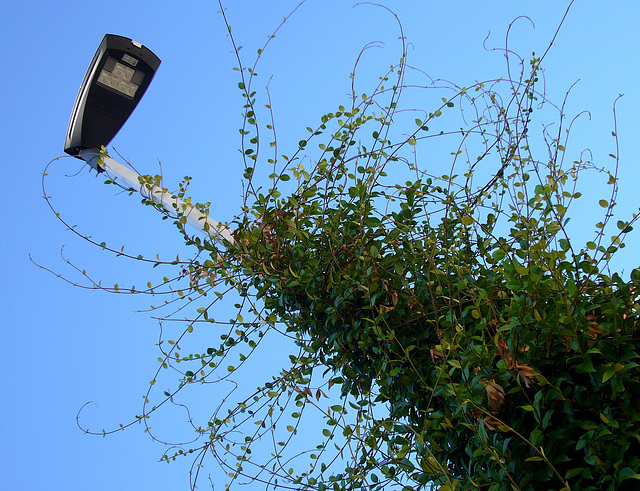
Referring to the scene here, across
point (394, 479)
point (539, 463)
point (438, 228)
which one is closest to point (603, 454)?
point (539, 463)

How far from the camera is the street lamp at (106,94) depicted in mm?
1725

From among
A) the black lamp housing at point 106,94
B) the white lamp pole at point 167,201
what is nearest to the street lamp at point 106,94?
the black lamp housing at point 106,94

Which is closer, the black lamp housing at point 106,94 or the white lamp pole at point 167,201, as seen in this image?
the white lamp pole at point 167,201

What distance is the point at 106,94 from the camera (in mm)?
1767

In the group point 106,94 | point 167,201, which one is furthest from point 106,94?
point 167,201

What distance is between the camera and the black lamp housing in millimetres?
1724

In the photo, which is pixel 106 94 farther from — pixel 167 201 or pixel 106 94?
pixel 167 201

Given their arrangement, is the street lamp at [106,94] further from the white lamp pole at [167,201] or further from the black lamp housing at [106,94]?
the white lamp pole at [167,201]

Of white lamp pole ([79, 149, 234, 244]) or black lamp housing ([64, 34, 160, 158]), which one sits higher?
black lamp housing ([64, 34, 160, 158])

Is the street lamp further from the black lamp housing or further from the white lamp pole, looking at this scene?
the white lamp pole

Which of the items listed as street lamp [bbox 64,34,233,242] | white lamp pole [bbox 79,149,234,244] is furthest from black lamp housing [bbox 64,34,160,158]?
white lamp pole [bbox 79,149,234,244]

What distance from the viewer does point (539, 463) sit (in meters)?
0.83

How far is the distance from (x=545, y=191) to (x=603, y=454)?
0.36 metres

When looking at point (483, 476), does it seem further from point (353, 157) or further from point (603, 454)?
point (353, 157)
